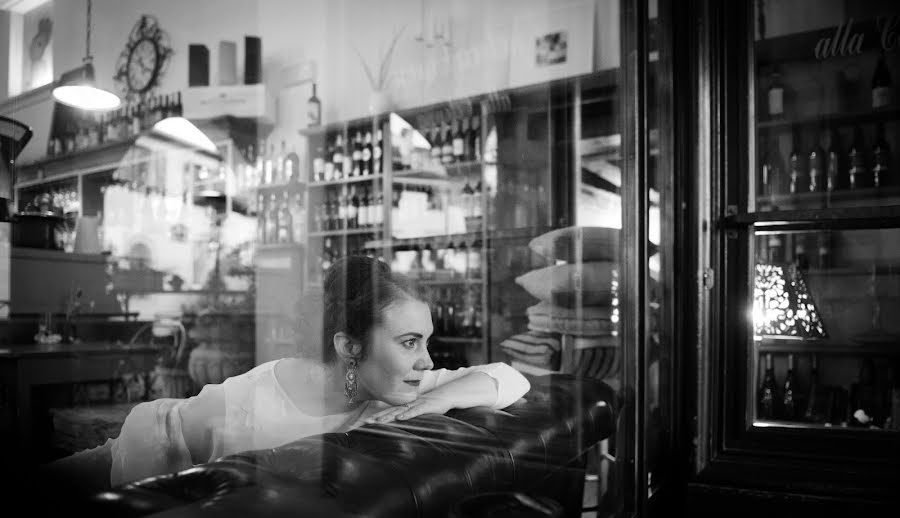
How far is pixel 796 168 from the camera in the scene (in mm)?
2498

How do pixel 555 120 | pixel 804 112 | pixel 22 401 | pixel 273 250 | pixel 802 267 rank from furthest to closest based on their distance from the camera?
1. pixel 804 112
2. pixel 802 267
3. pixel 555 120
4. pixel 273 250
5. pixel 22 401

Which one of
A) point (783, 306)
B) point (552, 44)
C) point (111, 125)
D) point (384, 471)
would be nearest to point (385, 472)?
point (384, 471)

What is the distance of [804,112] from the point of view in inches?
97.3

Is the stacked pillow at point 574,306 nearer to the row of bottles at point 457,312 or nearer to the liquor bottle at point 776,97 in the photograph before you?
the row of bottles at point 457,312

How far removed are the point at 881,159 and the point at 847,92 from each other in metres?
0.27

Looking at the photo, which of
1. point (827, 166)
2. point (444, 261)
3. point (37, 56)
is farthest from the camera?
point (827, 166)

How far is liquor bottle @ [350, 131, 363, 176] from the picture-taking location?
0.70m

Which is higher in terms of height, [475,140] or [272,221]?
[475,140]

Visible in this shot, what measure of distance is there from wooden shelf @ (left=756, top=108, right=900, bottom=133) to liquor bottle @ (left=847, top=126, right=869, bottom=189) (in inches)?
1.6

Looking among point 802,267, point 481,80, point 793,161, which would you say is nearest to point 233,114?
point 481,80

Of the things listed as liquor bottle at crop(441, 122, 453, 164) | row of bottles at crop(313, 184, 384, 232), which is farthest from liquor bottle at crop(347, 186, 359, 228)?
liquor bottle at crop(441, 122, 453, 164)

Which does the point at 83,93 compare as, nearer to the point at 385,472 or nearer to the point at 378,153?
the point at 378,153

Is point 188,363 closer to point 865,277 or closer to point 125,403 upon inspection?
point 125,403

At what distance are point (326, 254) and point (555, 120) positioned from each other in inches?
44.7
